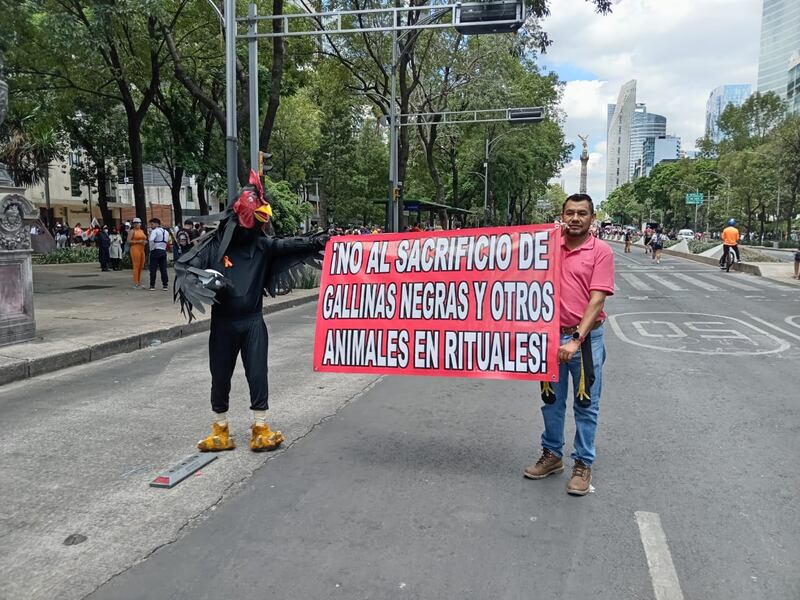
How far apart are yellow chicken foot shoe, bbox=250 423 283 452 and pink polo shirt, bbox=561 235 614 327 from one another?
88.5 inches

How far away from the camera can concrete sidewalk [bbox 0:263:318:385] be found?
24.9 ft

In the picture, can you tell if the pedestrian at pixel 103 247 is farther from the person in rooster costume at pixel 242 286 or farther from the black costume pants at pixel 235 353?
the black costume pants at pixel 235 353

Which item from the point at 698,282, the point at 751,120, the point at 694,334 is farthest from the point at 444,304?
the point at 751,120

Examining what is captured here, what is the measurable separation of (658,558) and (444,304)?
2026 millimetres

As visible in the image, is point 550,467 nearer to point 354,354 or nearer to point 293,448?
point 354,354

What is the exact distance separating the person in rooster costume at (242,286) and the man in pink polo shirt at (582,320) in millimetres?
1848

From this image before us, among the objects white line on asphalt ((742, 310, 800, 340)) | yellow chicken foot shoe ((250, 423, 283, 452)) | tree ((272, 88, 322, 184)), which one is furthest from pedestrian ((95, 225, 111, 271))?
white line on asphalt ((742, 310, 800, 340))

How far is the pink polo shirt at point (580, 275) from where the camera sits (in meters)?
3.78

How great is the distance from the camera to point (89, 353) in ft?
26.6

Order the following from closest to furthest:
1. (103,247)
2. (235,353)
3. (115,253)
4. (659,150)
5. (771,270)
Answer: (235,353), (103,247), (771,270), (115,253), (659,150)

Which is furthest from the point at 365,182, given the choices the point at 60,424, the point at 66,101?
the point at 60,424

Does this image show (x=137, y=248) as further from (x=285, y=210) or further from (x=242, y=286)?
(x=242, y=286)

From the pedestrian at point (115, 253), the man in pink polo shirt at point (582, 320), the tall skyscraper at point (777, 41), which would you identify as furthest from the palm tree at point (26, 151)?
the tall skyscraper at point (777, 41)

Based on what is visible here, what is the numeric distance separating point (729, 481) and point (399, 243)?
8.88 ft
